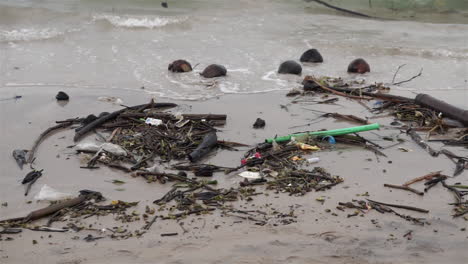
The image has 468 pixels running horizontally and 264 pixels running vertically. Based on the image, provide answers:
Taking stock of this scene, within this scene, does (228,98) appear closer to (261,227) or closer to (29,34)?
(261,227)

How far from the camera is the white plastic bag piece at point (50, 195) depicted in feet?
15.2

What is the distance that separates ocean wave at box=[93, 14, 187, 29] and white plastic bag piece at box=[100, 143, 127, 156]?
9.74 metres

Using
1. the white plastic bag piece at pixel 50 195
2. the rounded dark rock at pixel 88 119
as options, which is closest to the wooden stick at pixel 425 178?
the white plastic bag piece at pixel 50 195

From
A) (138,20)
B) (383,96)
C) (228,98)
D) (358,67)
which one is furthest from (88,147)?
(138,20)

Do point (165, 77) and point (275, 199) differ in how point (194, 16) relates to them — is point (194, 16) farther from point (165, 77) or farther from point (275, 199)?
point (275, 199)

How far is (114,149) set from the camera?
5562mm

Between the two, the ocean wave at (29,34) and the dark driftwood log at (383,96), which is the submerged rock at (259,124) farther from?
the ocean wave at (29,34)

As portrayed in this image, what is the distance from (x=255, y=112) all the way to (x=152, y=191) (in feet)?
9.15

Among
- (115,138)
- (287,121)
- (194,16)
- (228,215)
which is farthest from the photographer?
(194,16)

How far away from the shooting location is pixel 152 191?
15.7 ft

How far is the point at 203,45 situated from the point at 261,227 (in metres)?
8.83

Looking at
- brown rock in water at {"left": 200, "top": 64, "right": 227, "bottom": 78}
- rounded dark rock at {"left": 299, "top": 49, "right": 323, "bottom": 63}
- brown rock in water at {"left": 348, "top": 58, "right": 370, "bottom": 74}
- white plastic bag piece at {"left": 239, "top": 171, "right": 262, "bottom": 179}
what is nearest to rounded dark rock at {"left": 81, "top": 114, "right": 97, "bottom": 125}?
white plastic bag piece at {"left": 239, "top": 171, "right": 262, "bottom": 179}

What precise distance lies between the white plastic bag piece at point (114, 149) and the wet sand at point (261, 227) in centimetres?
31

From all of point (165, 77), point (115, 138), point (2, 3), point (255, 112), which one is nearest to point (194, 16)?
point (2, 3)
